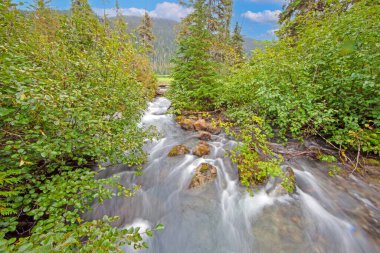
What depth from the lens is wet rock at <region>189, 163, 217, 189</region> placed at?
13.7ft

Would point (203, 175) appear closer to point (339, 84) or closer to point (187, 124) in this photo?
point (187, 124)

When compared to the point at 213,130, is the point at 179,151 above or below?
below

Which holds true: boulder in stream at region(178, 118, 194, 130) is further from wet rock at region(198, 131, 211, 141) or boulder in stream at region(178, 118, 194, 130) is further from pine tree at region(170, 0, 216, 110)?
pine tree at region(170, 0, 216, 110)

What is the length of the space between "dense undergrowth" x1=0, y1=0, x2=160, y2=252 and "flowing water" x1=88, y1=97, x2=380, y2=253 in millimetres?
566

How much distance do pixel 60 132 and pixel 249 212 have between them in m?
3.81

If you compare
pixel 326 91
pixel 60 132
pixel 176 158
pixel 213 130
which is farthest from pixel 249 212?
pixel 326 91

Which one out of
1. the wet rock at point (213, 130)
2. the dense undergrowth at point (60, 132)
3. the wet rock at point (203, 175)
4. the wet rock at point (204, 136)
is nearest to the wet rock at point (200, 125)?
the wet rock at point (213, 130)

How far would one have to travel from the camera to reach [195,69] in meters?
8.52

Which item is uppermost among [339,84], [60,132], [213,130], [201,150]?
[339,84]

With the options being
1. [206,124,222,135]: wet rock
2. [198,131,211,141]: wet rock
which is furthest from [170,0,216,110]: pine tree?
[198,131,211,141]: wet rock

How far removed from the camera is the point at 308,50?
19.6 feet

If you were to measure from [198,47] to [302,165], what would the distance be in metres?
6.54

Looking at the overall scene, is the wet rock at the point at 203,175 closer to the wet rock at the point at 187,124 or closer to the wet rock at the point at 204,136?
the wet rock at the point at 204,136

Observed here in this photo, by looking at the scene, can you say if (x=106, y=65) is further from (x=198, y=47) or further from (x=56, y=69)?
(x=198, y=47)
